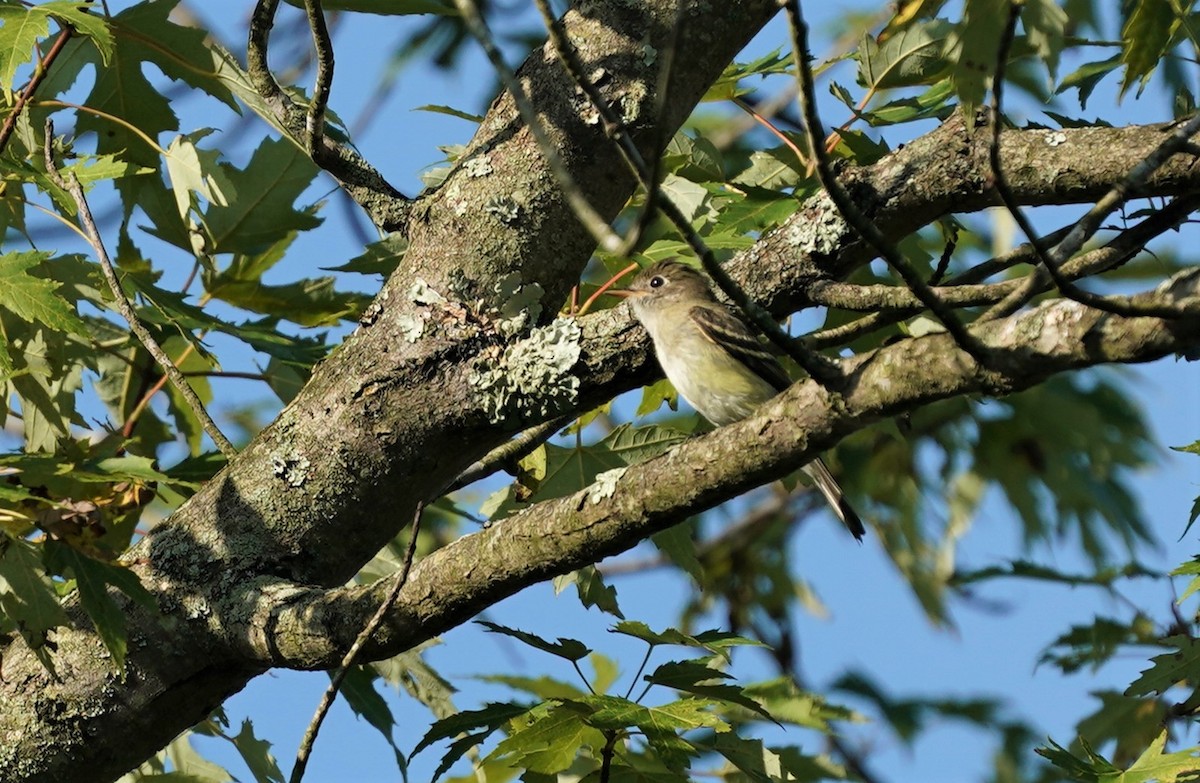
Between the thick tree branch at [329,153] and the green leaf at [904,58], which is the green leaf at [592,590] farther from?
the green leaf at [904,58]

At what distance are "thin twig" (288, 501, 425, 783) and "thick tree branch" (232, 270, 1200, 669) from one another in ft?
0.14

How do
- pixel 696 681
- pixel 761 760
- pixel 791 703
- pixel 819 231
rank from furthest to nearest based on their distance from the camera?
pixel 791 703 → pixel 761 760 → pixel 696 681 → pixel 819 231

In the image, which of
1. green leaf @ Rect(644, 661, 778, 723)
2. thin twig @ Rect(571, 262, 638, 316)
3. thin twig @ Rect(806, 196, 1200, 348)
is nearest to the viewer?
thin twig @ Rect(806, 196, 1200, 348)

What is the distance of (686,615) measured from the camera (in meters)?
8.22

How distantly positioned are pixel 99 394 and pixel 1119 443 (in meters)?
5.39

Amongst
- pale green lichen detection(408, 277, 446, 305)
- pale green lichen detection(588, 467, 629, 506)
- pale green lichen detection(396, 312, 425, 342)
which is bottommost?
pale green lichen detection(588, 467, 629, 506)

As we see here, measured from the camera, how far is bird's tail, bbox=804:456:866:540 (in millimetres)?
4738

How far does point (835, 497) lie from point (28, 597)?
2878 mm

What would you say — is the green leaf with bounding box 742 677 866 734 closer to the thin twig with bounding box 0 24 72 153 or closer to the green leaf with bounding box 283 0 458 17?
the green leaf with bounding box 283 0 458 17

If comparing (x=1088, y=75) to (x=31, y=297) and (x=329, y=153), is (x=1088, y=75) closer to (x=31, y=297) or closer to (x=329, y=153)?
(x=329, y=153)

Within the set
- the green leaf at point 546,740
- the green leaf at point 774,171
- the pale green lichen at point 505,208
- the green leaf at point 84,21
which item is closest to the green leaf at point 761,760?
Answer: the green leaf at point 546,740

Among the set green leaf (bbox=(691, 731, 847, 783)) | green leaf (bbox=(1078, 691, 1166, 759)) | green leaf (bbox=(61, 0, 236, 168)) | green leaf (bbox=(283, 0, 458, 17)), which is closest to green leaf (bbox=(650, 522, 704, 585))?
green leaf (bbox=(691, 731, 847, 783))

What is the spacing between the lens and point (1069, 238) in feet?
7.04

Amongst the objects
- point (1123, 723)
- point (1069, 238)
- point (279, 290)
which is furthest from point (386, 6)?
point (1123, 723)
